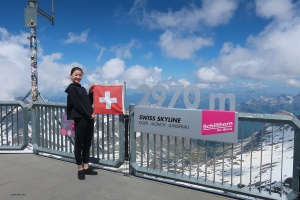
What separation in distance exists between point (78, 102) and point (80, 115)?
10.3 inches

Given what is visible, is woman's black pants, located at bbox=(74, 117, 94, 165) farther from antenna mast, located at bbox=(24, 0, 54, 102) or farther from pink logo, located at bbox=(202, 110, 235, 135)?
antenna mast, located at bbox=(24, 0, 54, 102)

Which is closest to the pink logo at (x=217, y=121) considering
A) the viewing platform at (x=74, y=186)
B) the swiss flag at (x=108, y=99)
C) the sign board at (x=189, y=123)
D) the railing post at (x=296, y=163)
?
the sign board at (x=189, y=123)

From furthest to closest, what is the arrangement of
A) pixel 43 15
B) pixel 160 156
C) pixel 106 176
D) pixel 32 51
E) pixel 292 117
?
1. pixel 43 15
2. pixel 32 51
3. pixel 106 176
4. pixel 160 156
5. pixel 292 117

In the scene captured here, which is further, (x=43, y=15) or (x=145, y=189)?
(x=43, y=15)

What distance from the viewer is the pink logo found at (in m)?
3.54

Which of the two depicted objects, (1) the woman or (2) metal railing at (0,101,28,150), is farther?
(2) metal railing at (0,101,28,150)

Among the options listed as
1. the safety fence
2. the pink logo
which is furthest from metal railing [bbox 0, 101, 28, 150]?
the pink logo

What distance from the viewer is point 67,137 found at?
5.47 metres

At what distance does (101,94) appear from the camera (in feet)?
15.1

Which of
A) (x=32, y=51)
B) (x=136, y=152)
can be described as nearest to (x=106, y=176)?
(x=136, y=152)

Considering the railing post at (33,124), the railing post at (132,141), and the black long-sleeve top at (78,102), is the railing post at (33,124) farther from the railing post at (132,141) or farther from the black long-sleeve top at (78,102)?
the railing post at (132,141)

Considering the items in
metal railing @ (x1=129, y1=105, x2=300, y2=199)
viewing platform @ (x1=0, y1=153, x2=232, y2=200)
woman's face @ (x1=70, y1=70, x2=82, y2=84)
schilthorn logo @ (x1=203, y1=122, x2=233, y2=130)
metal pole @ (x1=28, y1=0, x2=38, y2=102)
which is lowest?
viewing platform @ (x1=0, y1=153, x2=232, y2=200)

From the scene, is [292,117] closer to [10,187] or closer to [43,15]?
[10,187]

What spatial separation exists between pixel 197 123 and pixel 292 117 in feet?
4.65
